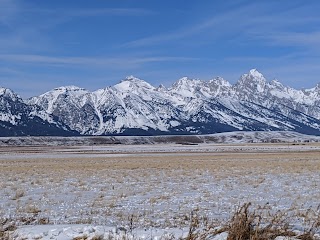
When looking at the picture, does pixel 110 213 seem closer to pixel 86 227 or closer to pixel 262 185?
pixel 86 227

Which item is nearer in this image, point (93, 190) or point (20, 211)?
point (20, 211)

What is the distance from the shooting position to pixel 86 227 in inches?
396

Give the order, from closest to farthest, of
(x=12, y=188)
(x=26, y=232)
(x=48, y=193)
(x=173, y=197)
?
(x=26, y=232), (x=173, y=197), (x=48, y=193), (x=12, y=188)

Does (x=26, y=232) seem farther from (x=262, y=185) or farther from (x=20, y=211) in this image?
(x=262, y=185)

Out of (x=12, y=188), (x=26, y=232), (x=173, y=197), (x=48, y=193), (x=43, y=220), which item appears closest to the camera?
(x=26, y=232)

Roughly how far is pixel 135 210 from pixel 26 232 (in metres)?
6.64

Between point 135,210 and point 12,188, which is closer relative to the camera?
point 135,210

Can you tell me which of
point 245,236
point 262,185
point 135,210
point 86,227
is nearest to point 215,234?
point 245,236

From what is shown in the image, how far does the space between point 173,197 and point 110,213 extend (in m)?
4.72

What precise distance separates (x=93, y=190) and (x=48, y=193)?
2099 millimetres

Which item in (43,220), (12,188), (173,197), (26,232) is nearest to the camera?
(26,232)

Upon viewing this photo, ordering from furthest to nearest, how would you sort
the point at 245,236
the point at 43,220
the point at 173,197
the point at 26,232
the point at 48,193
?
1. the point at 48,193
2. the point at 173,197
3. the point at 43,220
4. the point at 26,232
5. the point at 245,236

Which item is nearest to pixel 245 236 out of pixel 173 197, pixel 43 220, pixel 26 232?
pixel 26 232

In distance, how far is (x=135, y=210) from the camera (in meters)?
16.1
